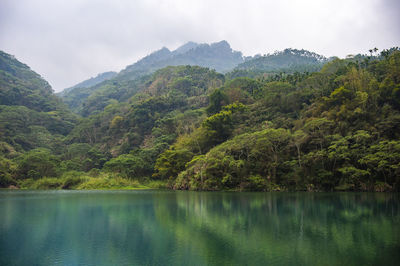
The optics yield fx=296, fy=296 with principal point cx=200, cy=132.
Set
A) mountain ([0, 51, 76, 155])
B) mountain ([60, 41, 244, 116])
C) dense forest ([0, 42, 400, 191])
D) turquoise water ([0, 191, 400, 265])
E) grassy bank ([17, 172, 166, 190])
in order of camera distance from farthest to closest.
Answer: mountain ([60, 41, 244, 116])
mountain ([0, 51, 76, 155])
grassy bank ([17, 172, 166, 190])
dense forest ([0, 42, 400, 191])
turquoise water ([0, 191, 400, 265])

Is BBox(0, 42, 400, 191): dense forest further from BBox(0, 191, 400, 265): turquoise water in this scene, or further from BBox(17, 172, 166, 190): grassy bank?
BBox(0, 191, 400, 265): turquoise water

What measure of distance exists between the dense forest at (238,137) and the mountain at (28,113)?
0.35 metres

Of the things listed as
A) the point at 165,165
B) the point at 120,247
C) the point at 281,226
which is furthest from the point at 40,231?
the point at 165,165

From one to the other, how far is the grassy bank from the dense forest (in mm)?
163

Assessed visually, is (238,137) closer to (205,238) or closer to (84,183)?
(84,183)

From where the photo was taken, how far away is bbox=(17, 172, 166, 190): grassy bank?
4741 centimetres

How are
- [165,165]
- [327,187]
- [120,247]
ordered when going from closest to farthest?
[120,247] < [327,187] < [165,165]

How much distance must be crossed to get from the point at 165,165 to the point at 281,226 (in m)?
35.1

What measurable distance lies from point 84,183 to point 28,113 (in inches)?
1600

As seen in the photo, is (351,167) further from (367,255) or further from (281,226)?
(367,255)

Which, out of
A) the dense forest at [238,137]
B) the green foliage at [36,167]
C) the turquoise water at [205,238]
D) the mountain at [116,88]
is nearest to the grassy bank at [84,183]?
the dense forest at [238,137]

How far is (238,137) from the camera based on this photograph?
40469mm

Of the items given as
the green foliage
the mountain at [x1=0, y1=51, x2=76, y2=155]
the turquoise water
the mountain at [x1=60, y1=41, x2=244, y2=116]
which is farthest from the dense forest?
the mountain at [x1=60, y1=41, x2=244, y2=116]

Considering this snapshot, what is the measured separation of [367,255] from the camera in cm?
859
